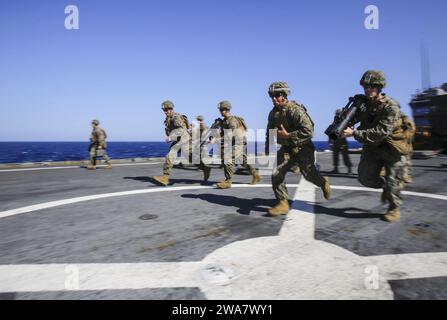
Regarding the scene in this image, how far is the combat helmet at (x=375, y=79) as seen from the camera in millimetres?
3436

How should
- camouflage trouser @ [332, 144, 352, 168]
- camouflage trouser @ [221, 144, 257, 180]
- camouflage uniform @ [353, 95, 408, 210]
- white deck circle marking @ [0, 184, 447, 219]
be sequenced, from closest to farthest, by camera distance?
camouflage uniform @ [353, 95, 408, 210] < white deck circle marking @ [0, 184, 447, 219] < camouflage trouser @ [221, 144, 257, 180] < camouflage trouser @ [332, 144, 352, 168]

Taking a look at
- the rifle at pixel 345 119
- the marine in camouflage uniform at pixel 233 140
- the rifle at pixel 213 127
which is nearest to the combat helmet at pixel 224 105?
the marine in camouflage uniform at pixel 233 140

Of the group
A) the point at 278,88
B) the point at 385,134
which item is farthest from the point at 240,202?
the point at 385,134

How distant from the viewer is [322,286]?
1935mm

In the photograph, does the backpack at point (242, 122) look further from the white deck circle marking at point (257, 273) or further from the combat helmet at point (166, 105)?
the white deck circle marking at point (257, 273)

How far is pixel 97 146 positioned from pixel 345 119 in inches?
379

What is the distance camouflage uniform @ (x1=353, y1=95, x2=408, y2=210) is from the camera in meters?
3.43

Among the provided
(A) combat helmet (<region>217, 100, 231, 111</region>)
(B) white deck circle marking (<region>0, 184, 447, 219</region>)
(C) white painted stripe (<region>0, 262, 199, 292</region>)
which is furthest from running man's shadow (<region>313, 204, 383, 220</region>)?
(A) combat helmet (<region>217, 100, 231, 111</region>)

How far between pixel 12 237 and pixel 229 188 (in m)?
4.00

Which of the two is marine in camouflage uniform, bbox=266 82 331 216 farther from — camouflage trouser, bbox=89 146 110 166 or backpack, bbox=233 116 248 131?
camouflage trouser, bbox=89 146 110 166

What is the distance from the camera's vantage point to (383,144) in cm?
365

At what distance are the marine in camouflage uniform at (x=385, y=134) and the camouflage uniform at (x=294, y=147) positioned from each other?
0.59 m

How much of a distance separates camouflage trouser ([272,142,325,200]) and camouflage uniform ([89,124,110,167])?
332 inches
